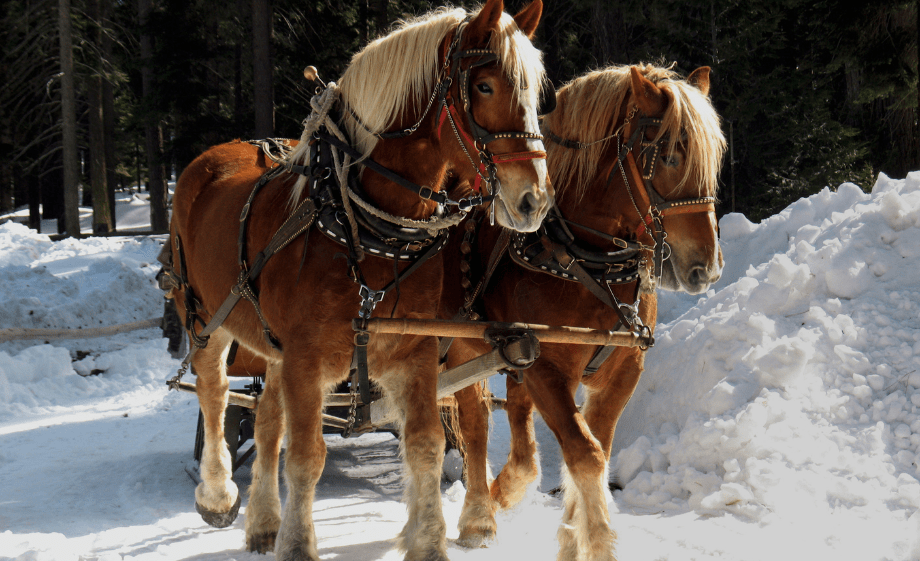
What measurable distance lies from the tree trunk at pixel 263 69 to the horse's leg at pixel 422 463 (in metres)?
10.3

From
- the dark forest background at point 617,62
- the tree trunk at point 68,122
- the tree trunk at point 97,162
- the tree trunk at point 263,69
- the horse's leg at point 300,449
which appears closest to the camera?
the horse's leg at point 300,449

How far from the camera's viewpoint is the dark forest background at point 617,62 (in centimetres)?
1020

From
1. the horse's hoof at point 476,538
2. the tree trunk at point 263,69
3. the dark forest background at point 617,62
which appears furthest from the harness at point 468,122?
the tree trunk at point 263,69

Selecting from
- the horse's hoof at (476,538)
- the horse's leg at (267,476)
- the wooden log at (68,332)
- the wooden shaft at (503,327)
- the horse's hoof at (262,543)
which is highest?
the wooden shaft at (503,327)

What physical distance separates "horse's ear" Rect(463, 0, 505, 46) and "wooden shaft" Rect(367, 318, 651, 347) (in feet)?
3.66

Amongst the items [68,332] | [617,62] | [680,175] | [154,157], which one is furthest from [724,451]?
[154,157]

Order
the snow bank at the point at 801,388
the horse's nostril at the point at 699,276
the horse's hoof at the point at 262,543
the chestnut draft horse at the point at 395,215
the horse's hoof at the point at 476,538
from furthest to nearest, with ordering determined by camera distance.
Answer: the snow bank at the point at 801,388
the horse's hoof at the point at 476,538
the horse's hoof at the point at 262,543
the horse's nostril at the point at 699,276
the chestnut draft horse at the point at 395,215

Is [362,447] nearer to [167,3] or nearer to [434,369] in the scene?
[434,369]

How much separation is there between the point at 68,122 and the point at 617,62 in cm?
1352

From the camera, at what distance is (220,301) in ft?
13.1

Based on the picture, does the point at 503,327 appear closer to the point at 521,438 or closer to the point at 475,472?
the point at 521,438

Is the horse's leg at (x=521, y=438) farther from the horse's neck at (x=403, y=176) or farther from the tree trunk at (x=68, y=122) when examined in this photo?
the tree trunk at (x=68, y=122)

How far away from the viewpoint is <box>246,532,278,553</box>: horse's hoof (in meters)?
3.90

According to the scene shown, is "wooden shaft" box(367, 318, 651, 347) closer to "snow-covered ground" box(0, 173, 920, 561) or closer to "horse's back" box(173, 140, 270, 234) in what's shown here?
"snow-covered ground" box(0, 173, 920, 561)
